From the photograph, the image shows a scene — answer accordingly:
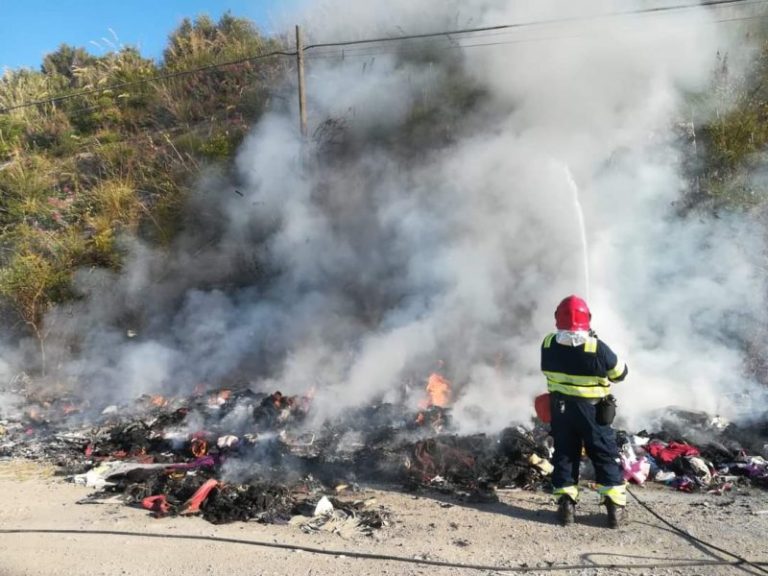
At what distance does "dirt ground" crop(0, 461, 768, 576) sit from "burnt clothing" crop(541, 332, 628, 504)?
1.03 ft

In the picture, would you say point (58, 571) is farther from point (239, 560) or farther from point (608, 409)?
point (608, 409)

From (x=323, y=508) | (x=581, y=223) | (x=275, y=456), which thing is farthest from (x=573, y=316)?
(x=581, y=223)

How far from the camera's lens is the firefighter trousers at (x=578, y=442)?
3.99 meters

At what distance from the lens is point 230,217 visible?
35.5 feet

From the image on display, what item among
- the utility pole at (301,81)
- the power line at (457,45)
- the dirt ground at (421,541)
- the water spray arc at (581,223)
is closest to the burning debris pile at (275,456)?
the dirt ground at (421,541)

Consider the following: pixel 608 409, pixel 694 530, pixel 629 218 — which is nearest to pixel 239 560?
pixel 608 409

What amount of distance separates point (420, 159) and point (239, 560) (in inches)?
300

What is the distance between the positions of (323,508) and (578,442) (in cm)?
181

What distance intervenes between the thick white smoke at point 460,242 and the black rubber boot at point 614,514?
5.62 feet

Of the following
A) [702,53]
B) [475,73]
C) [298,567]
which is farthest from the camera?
[475,73]

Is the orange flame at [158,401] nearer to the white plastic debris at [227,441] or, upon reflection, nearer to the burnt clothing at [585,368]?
the white plastic debris at [227,441]

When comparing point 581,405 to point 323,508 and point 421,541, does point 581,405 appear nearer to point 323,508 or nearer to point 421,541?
point 421,541

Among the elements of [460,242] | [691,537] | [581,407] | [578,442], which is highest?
[460,242]

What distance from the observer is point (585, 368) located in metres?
3.99
